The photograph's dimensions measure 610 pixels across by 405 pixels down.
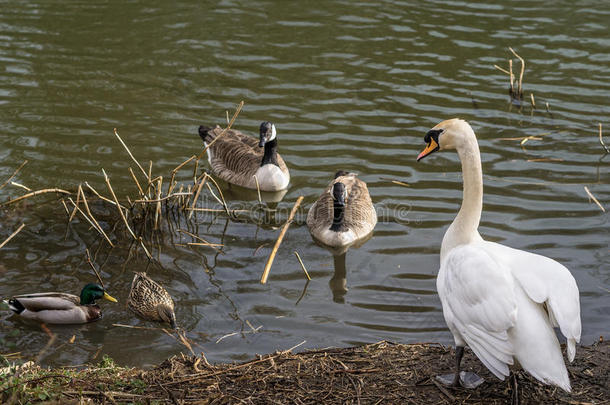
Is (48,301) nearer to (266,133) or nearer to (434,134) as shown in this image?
(434,134)

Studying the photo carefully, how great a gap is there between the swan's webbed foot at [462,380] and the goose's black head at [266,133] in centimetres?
653

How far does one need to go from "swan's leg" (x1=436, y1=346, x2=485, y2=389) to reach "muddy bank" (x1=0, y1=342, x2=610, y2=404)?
0.19ft

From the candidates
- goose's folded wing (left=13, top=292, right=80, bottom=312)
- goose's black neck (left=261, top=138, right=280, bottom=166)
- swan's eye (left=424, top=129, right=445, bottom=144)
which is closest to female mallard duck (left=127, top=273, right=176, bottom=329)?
goose's folded wing (left=13, top=292, right=80, bottom=312)

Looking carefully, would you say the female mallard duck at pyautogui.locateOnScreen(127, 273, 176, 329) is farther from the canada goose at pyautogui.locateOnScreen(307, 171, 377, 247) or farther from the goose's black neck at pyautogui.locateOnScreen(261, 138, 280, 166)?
the goose's black neck at pyautogui.locateOnScreen(261, 138, 280, 166)

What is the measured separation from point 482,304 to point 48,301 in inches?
193

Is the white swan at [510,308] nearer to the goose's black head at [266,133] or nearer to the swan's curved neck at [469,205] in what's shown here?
the swan's curved neck at [469,205]

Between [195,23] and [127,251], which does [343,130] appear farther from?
[195,23]

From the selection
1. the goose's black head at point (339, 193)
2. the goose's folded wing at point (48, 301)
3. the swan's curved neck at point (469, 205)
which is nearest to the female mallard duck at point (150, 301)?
the goose's folded wing at point (48, 301)

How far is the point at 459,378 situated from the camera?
237 inches

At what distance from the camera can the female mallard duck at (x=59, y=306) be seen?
8.15 meters

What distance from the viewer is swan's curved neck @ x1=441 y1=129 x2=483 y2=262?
21.0 ft

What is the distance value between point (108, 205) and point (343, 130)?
4355mm

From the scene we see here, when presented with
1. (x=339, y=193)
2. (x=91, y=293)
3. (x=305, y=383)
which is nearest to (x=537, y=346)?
(x=305, y=383)

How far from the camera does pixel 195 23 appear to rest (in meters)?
17.4
